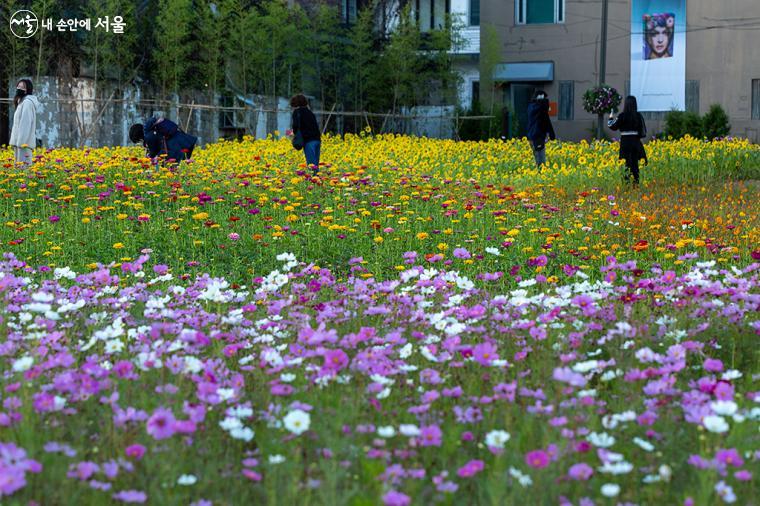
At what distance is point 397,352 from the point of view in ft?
14.7

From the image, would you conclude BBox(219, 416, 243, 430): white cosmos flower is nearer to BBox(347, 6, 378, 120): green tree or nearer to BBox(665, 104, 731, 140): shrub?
BBox(347, 6, 378, 120): green tree

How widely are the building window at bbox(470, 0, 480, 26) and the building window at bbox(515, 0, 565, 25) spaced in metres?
1.23

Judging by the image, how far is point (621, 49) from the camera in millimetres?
32531

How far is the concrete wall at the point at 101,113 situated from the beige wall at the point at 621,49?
10.7 m

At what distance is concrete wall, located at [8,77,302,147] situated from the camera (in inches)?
905

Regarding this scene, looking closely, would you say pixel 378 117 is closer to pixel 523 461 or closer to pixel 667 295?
pixel 667 295

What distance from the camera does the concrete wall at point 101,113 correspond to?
23.0m

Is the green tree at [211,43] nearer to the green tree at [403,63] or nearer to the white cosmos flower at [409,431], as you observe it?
the green tree at [403,63]

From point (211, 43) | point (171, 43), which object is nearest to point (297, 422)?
point (171, 43)

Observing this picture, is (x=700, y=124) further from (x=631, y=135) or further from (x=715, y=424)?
(x=715, y=424)

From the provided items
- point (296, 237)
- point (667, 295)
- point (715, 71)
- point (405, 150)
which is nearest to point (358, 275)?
point (296, 237)

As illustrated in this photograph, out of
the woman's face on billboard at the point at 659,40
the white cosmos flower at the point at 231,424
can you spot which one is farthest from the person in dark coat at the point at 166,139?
the woman's face on billboard at the point at 659,40

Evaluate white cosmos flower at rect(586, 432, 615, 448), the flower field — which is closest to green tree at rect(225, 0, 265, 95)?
the flower field

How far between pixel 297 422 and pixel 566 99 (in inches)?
1224
